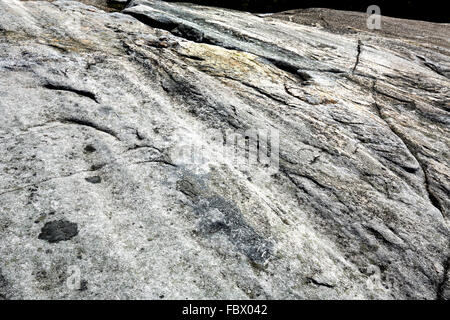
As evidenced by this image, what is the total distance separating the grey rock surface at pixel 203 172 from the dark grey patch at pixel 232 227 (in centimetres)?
2

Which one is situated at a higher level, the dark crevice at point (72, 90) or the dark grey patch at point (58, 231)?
the dark crevice at point (72, 90)

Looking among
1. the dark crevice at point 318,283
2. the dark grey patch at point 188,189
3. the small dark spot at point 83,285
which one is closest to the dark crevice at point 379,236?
the dark crevice at point 318,283

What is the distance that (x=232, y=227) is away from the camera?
455cm

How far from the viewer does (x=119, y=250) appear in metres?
3.97

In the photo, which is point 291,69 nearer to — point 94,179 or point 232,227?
point 232,227

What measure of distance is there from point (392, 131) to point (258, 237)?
4734 millimetres

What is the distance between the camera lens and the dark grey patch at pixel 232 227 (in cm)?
432

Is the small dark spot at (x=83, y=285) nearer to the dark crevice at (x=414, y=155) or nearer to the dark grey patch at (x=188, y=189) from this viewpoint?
the dark grey patch at (x=188, y=189)

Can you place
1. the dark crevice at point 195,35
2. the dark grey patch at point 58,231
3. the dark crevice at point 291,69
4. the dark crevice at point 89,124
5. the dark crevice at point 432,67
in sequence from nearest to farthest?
the dark grey patch at point 58,231 → the dark crevice at point 89,124 → the dark crevice at point 291,69 → the dark crevice at point 195,35 → the dark crevice at point 432,67

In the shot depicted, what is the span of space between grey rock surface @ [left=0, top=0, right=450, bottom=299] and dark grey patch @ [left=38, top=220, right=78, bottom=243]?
0.06ft

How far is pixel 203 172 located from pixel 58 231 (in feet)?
7.83

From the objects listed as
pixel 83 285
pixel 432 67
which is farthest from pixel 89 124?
pixel 432 67
